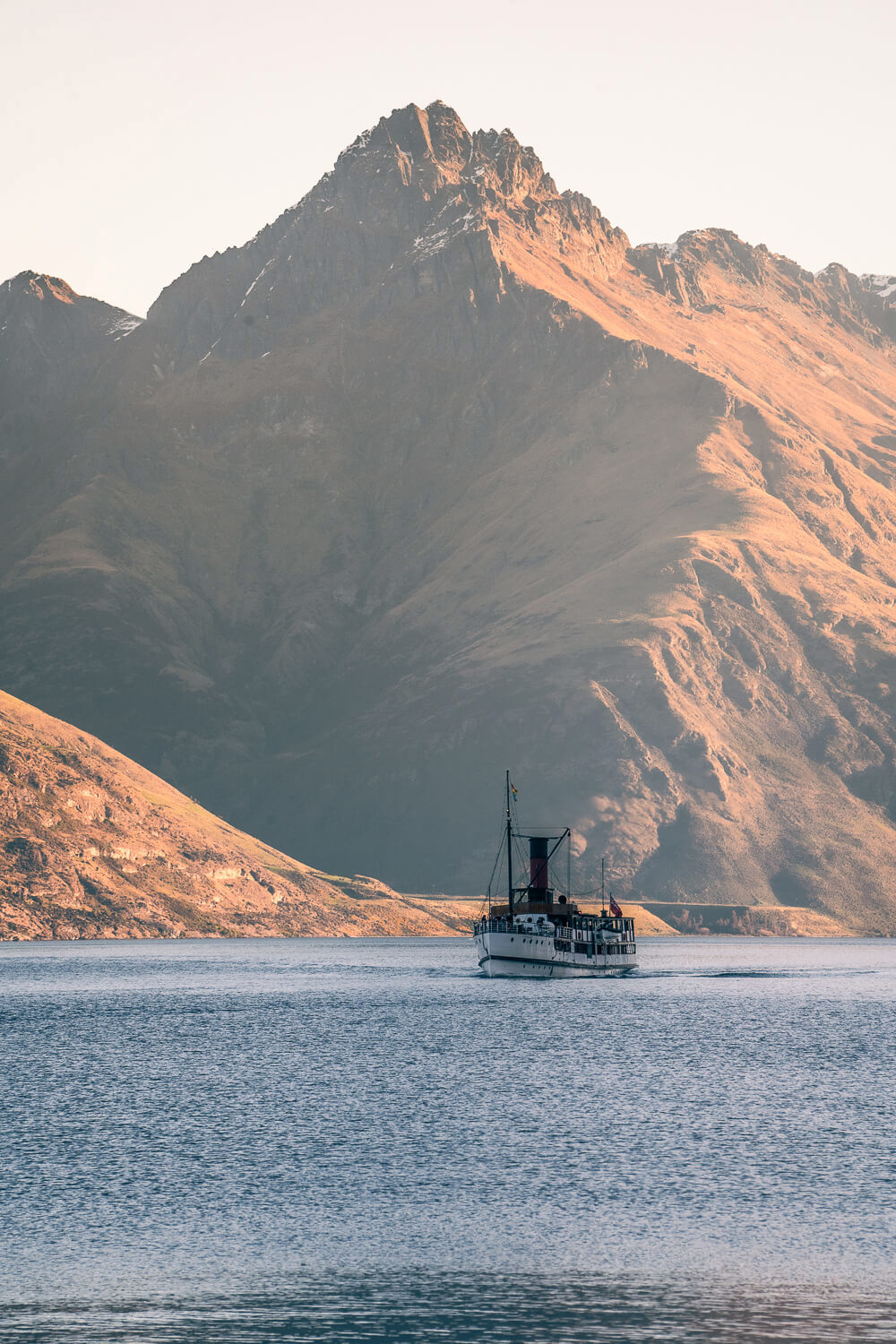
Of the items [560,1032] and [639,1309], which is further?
[560,1032]

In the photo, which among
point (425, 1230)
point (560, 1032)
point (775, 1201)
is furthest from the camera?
point (560, 1032)

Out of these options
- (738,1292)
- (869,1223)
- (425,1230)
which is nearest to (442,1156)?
→ (425,1230)

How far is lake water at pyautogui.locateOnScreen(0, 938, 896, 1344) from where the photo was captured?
73625 mm

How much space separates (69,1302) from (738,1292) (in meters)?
28.7

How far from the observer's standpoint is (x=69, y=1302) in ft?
245

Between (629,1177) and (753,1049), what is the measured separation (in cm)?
7885

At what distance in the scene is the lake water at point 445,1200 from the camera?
73.6 meters

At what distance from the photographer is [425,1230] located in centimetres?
9050

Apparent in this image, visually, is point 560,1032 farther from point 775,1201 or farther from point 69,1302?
point 69,1302

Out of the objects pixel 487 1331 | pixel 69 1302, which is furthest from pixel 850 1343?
pixel 69 1302

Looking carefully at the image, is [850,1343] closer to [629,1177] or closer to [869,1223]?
[869,1223]

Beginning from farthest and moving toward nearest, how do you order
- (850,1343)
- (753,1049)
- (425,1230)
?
(753,1049)
(425,1230)
(850,1343)

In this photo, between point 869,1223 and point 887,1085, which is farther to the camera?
point 887,1085

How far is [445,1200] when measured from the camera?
3853 inches
